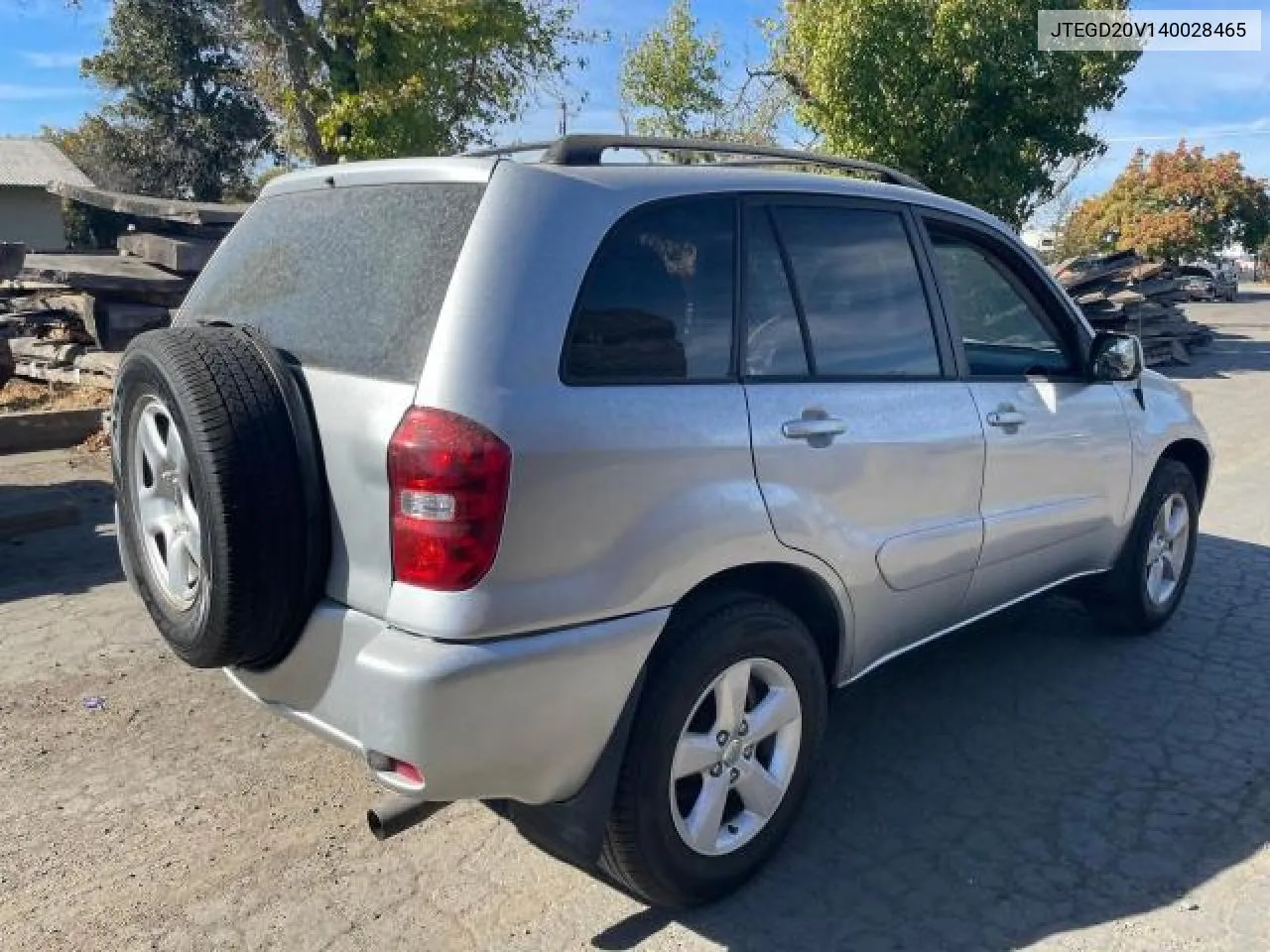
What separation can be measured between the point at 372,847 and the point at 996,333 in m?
2.93

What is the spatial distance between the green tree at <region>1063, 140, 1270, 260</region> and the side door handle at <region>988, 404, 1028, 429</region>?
52.3m

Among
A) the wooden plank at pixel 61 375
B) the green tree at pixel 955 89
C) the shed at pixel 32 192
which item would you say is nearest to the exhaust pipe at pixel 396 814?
the wooden plank at pixel 61 375

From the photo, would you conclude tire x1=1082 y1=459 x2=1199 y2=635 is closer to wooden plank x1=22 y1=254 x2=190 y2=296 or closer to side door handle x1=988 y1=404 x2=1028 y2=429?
side door handle x1=988 y1=404 x2=1028 y2=429

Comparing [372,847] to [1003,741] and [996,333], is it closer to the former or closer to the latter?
[1003,741]

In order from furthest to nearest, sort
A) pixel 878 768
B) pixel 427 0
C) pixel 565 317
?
pixel 427 0
pixel 878 768
pixel 565 317

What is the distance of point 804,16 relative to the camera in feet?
52.5

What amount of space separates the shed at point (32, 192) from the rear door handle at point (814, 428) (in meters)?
32.2

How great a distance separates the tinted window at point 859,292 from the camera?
310 centimetres

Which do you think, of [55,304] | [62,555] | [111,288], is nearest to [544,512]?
[62,555]

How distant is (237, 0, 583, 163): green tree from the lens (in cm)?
1358

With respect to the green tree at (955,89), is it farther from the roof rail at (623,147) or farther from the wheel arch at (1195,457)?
the roof rail at (623,147)

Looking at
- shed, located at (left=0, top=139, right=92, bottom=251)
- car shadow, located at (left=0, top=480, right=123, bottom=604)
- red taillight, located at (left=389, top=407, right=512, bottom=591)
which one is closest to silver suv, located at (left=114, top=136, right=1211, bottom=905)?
red taillight, located at (left=389, top=407, right=512, bottom=591)

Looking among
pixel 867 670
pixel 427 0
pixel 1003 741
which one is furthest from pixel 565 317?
pixel 427 0

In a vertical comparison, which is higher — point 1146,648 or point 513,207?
point 513,207
